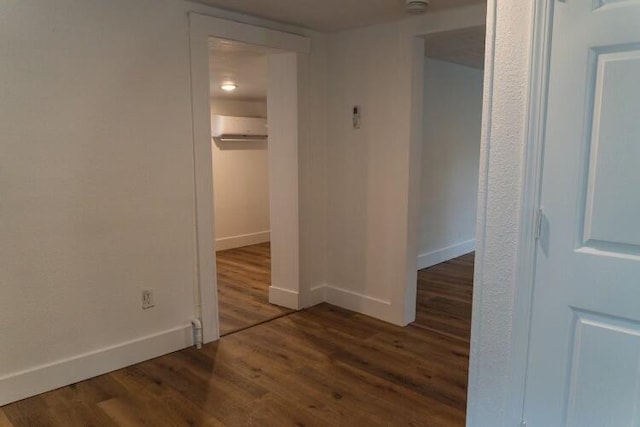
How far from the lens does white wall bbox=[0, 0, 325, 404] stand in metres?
2.38

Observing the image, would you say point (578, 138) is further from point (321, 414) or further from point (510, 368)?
point (321, 414)

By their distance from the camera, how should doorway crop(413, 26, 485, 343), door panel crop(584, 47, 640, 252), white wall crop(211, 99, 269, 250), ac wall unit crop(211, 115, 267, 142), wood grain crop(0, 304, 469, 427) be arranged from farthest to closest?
white wall crop(211, 99, 269, 250) < ac wall unit crop(211, 115, 267, 142) < doorway crop(413, 26, 485, 343) < wood grain crop(0, 304, 469, 427) < door panel crop(584, 47, 640, 252)

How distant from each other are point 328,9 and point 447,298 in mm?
2609

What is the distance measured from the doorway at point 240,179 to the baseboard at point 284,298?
0.31 meters

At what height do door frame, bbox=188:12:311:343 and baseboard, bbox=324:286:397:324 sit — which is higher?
door frame, bbox=188:12:311:343

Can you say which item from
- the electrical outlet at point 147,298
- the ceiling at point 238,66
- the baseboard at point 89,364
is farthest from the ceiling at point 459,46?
the baseboard at point 89,364

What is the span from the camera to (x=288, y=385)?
2.64 metres

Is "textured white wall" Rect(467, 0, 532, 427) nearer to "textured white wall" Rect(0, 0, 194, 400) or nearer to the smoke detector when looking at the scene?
the smoke detector

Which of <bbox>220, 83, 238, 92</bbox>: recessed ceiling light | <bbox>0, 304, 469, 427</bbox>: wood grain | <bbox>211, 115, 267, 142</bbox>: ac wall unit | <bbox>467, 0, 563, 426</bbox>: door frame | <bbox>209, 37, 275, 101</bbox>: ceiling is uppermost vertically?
<bbox>209, 37, 275, 101</bbox>: ceiling

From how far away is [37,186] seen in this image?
8.01ft

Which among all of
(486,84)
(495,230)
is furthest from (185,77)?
(495,230)

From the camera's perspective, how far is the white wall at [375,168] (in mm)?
3369

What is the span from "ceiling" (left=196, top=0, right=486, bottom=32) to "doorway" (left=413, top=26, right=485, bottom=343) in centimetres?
100

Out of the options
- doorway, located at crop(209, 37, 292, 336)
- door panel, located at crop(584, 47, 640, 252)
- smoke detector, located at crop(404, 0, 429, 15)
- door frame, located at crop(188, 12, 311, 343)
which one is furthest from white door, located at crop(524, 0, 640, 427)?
doorway, located at crop(209, 37, 292, 336)
